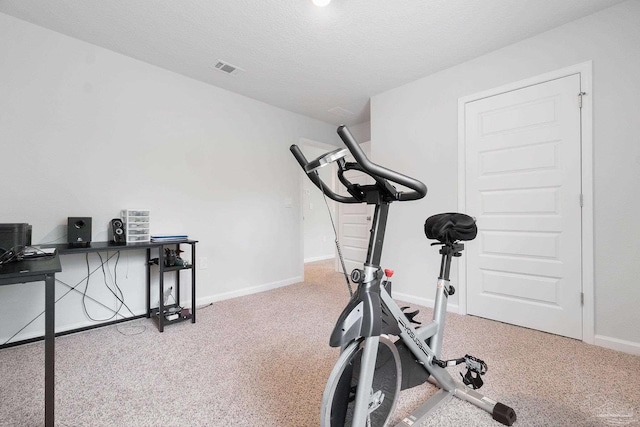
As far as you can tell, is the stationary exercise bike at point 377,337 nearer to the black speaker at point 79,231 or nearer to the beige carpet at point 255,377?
the beige carpet at point 255,377

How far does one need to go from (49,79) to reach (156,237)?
4.93ft

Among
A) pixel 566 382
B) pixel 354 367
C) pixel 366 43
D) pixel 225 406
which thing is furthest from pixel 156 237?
pixel 566 382

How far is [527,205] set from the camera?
2318mm

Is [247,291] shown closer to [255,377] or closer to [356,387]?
[255,377]

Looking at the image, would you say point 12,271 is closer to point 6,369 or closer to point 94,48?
point 6,369

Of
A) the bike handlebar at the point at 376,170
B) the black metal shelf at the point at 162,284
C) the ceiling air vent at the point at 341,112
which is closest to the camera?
the bike handlebar at the point at 376,170

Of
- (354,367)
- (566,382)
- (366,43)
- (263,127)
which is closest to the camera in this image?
(354,367)

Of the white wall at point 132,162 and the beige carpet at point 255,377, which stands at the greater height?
the white wall at point 132,162

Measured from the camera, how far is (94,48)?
7.73 feet

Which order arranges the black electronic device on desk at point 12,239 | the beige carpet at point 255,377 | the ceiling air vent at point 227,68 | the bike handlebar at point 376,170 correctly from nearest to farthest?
1. the bike handlebar at point 376,170
2. the beige carpet at point 255,377
3. the black electronic device on desk at point 12,239
4. the ceiling air vent at point 227,68

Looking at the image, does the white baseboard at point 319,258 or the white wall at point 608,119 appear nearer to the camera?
the white wall at point 608,119

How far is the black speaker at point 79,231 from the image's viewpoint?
2.09 meters

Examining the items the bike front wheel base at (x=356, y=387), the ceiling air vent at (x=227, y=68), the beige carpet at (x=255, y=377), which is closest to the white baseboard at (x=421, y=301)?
the beige carpet at (x=255, y=377)

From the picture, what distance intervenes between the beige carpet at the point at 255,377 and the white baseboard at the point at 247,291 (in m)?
0.57
